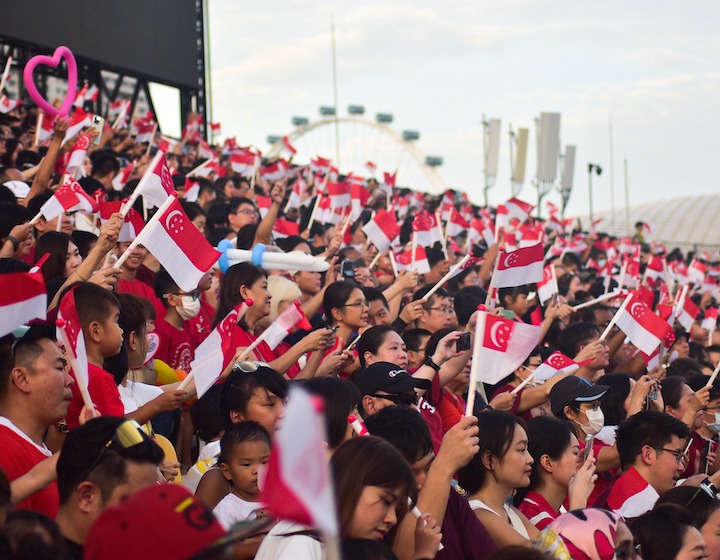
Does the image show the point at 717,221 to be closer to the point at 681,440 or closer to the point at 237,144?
the point at 237,144

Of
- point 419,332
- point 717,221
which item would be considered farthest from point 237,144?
point 717,221

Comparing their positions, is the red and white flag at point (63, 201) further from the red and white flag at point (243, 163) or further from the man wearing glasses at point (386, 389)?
the red and white flag at point (243, 163)

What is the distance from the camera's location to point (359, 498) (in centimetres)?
350

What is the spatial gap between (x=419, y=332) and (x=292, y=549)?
156 inches

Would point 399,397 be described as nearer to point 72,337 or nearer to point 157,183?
point 72,337

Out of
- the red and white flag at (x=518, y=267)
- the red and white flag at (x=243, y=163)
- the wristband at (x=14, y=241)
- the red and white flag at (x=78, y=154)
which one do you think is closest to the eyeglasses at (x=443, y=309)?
the red and white flag at (x=518, y=267)

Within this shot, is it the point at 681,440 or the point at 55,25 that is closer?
the point at 681,440

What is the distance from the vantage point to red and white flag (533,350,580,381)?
7148mm

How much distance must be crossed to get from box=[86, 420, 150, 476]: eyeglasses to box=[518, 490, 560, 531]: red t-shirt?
2516 mm

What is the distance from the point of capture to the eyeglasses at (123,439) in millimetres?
3430

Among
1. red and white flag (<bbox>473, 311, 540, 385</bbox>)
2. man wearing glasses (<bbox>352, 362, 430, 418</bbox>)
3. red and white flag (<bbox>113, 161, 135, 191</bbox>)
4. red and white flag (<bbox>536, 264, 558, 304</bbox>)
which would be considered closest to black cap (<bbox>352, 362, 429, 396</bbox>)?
man wearing glasses (<bbox>352, 362, 430, 418</bbox>)

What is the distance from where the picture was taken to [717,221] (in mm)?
56969

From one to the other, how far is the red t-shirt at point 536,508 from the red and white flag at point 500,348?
617 mm

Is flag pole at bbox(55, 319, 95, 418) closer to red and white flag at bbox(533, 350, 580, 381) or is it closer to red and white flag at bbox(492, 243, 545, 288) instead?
red and white flag at bbox(492, 243, 545, 288)
